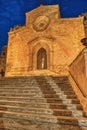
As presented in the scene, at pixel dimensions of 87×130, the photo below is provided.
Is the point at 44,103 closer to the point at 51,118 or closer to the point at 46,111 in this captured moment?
the point at 46,111

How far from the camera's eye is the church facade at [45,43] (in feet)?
53.7

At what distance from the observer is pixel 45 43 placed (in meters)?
17.9

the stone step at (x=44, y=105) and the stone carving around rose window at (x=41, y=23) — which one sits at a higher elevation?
the stone carving around rose window at (x=41, y=23)

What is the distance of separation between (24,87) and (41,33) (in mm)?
10774

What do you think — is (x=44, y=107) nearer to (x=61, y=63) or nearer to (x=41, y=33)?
(x=61, y=63)

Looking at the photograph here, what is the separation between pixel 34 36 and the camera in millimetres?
18516

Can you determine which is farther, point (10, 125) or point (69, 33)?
point (69, 33)

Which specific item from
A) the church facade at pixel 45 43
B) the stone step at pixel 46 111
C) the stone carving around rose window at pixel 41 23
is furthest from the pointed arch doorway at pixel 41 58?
the stone step at pixel 46 111

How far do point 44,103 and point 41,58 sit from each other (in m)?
12.1

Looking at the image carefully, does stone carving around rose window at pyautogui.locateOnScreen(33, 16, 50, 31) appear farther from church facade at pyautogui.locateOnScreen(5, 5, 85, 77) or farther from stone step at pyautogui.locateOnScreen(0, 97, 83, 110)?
stone step at pyautogui.locateOnScreen(0, 97, 83, 110)

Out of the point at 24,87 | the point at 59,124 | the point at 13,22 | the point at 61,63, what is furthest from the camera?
the point at 13,22

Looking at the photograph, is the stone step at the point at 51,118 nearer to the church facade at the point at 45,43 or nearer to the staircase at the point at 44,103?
the staircase at the point at 44,103

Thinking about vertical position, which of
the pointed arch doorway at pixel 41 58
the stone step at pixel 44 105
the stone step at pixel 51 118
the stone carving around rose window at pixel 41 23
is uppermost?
the stone carving around rose window at pixel 41 23

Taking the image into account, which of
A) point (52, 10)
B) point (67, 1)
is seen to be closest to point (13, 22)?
point (67, 1)
